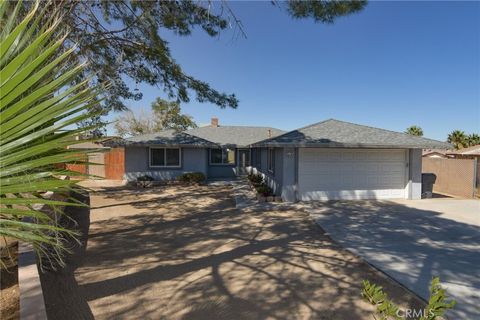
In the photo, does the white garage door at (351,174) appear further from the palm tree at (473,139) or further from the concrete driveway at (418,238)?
the palm tree at (473,139)

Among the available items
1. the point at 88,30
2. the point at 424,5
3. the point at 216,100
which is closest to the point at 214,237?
the point at 216,100

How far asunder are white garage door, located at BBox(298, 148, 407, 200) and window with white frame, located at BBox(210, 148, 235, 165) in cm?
973

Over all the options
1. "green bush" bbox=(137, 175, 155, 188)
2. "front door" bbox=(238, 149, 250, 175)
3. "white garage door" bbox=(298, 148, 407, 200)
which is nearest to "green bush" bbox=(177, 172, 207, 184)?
"green bush" bbox=(137, 175, 155, 188)

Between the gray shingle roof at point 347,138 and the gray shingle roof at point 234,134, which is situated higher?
the gray shingle roof at point 234,134

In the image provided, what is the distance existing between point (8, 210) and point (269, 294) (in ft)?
12.1

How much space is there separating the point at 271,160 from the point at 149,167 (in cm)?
782

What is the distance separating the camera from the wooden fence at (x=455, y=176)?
12.0m

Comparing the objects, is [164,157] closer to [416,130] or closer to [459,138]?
[459,138]

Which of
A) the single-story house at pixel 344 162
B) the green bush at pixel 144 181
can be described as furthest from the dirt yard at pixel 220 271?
the green bush at pixel 144 181

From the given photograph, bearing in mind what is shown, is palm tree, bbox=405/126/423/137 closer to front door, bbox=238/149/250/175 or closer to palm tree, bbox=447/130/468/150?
palm tree, bbox=447/130/468/150

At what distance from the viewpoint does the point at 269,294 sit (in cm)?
401

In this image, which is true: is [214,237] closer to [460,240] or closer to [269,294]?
[269,294]

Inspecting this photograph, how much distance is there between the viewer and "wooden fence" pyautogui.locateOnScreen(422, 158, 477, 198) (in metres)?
12.0

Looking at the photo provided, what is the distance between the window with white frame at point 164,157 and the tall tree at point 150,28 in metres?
7.93
